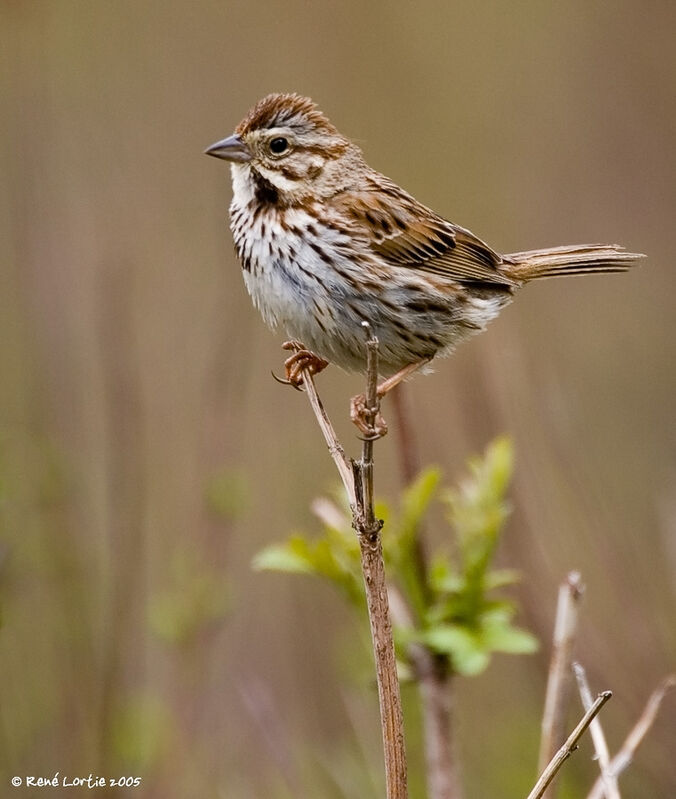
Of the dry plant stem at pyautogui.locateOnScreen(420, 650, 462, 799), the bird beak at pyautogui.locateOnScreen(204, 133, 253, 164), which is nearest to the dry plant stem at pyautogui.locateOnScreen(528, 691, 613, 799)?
the dry plant stem at pyautogui.locateOnScreen(420, 650, 462, 799)

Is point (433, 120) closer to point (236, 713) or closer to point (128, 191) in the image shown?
point (128, 191)

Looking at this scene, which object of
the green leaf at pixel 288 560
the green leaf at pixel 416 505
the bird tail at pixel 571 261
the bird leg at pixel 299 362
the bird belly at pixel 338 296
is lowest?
the green leaf at pixel 288 560

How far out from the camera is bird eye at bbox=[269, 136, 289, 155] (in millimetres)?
4219

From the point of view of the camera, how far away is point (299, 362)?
426 centimetres

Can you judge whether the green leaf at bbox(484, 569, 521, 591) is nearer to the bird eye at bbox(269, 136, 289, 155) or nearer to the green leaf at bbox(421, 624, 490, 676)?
the green leaf at bbox(421, 624, 490, 676)

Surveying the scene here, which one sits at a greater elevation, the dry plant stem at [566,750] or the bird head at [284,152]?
the bird head at [284,152]

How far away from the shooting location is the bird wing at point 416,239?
434 cm

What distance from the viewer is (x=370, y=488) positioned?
267cm

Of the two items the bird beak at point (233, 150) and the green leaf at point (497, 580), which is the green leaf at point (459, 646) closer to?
the green leaf at point (497, 580)

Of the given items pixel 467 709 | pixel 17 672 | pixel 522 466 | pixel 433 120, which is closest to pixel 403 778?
pixel 17 672

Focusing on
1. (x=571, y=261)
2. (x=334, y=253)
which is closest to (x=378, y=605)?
(x=334, y=253)

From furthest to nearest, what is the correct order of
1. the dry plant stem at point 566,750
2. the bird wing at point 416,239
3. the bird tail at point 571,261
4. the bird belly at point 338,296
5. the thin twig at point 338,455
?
the bird tail at point 571,261, the bird wing at point 416,239, the bird belly at point 338,296, the thin twig at point 338,455, the dry plant stem at point 566,750

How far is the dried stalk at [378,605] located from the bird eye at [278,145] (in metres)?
1.56

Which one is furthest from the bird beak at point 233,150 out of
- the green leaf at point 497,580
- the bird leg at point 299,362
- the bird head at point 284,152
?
the green leaf at point 497,580
